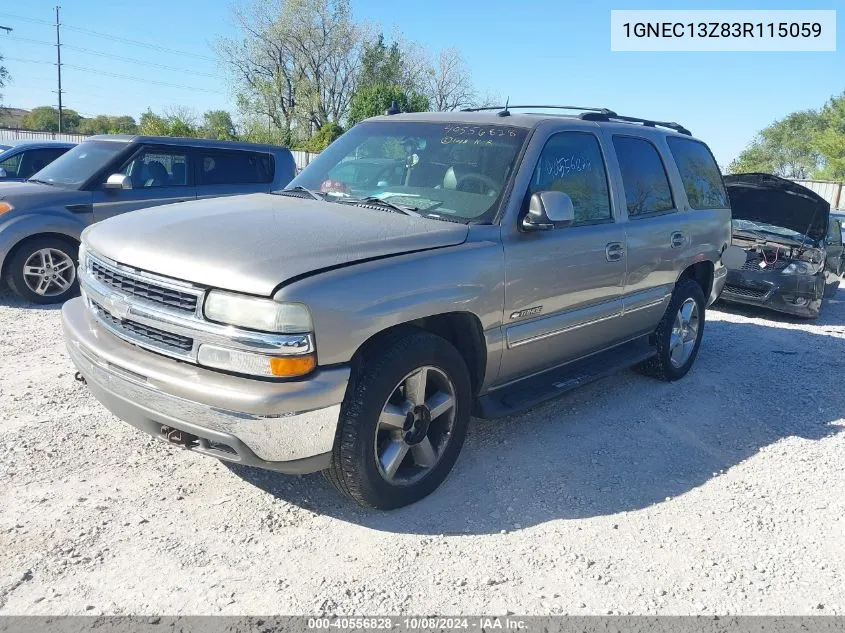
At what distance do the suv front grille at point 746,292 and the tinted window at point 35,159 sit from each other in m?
9.92

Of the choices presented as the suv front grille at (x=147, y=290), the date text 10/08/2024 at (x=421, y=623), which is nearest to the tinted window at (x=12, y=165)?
the suv front grille at (x=147, y=290)

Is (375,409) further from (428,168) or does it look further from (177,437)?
(428,168)

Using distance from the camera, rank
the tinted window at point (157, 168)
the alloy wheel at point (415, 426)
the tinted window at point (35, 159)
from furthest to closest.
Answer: the tinted window at point (35, 159), the tinted window at point (157, 168), the alloy wheel at point (415, 426)

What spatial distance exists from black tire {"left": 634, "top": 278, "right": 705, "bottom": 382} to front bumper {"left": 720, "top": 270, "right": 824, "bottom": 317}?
3042mm

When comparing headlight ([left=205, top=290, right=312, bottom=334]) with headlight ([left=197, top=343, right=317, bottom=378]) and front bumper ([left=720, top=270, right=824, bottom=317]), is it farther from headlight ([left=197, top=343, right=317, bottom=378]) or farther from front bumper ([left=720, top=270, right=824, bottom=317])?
front bumper ([left=720, top=270, right=824, bottom=317])

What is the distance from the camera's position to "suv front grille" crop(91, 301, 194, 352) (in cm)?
289

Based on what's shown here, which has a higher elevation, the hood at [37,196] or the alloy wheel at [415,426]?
the hood at [37,196]

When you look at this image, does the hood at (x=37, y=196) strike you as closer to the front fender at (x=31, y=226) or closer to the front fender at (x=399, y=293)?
the front fender at (x=31, y=226)

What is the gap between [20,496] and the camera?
3.26 meters

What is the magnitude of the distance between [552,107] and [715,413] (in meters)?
2.57

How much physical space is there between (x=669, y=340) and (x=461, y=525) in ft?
9.74

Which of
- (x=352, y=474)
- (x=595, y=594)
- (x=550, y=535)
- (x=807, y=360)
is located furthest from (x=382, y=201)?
(x=807, y=360)

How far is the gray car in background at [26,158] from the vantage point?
32.7ft

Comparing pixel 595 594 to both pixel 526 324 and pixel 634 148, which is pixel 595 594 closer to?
pixel 526 324
